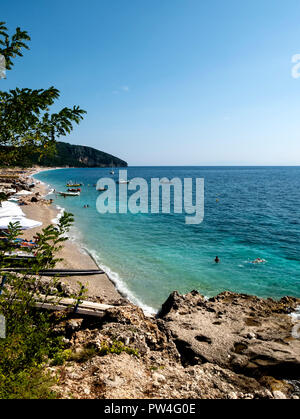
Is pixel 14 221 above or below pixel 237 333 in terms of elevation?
above

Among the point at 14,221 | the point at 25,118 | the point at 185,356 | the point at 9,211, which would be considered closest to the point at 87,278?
the point at 14,221

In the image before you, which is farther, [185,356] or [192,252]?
[192,252]

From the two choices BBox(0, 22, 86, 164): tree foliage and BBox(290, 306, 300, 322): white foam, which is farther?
BBox(290, 306, 300, 322): white foam

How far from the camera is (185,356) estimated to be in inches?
373

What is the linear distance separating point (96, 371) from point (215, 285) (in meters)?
14.5

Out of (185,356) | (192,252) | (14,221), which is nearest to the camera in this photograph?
(185,356)

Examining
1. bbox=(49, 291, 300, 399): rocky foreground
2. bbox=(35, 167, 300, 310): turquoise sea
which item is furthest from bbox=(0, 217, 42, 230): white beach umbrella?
bbox=(49, 291, 300, 399): rocky foreground

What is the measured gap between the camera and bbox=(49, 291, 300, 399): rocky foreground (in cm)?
650

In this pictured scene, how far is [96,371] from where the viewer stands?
6.73 metres

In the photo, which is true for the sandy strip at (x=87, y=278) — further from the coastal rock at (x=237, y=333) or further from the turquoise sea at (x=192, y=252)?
the coastal rock at (x=237, y=333)

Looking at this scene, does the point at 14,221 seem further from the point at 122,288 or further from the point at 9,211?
the point at 122,288

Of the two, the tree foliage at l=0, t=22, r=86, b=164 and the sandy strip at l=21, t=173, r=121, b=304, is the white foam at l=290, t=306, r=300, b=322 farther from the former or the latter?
the tree foliage at l=0, t=22, r=86, b=164

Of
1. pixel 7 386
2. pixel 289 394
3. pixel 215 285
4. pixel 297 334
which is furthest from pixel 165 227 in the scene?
pixel 7 386
